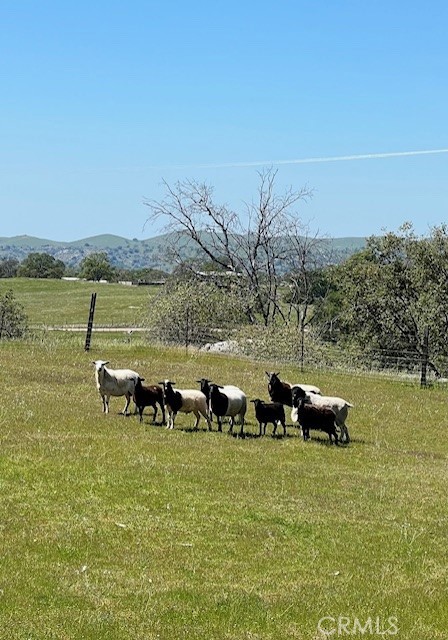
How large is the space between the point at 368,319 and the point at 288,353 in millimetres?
7071

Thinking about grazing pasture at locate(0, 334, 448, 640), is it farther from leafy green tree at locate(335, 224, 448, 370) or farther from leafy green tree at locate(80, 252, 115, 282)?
leafy green tree at locate(80, 252, 115, 282)

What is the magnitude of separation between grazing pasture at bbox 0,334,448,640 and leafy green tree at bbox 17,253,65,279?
133 m

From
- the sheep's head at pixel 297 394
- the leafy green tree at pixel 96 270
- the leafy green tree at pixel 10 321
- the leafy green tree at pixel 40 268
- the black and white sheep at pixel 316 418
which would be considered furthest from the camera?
the leafy green tree at pixel 40 268

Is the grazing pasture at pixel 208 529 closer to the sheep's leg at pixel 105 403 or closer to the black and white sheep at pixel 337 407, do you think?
the sheep's leg at pixel 105 403

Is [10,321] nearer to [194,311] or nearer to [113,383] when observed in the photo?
[194,311]

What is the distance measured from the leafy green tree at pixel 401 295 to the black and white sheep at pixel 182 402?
22.9 m

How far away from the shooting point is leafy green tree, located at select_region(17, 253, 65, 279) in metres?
154

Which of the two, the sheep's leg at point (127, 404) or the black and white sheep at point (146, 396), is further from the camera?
the sheep's leg at point (127, 404)

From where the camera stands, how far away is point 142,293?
111750 mm

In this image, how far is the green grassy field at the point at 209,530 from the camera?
9305 mm

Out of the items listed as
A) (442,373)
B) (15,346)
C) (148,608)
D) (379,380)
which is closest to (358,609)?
(148,608)

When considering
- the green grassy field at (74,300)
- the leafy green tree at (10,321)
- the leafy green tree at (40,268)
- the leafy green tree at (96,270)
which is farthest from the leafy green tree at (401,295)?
the leafy green tree at (40,268)

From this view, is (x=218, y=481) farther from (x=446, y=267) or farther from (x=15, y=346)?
(x=446, y=267)

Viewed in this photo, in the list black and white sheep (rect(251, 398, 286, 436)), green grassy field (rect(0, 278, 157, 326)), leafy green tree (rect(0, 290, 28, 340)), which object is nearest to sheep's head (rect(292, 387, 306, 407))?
black and white sheep (rect(251, 398, 286, 436))
